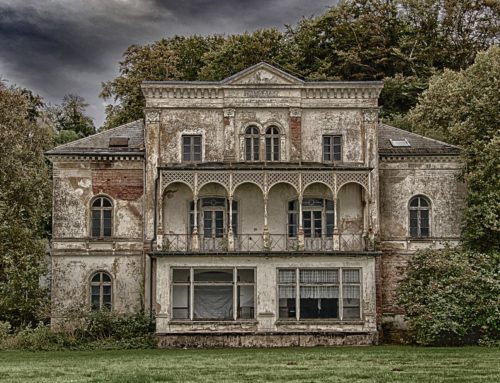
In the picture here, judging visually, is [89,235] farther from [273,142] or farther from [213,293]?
[273,142]

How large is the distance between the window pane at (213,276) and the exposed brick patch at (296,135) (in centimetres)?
563

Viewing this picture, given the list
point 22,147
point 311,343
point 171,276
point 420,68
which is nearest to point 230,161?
point 171,276

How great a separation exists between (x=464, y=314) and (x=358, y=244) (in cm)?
527

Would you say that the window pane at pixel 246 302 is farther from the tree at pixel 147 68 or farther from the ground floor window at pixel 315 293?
the tree at pixel 147 68

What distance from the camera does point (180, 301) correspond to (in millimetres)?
34438

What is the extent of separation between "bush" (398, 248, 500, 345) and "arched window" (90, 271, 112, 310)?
38.9ft

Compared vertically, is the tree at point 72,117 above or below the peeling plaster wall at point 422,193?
above

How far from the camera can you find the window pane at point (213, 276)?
112 feet

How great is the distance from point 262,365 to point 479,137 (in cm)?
1744

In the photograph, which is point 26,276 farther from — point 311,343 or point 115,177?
point 311,343

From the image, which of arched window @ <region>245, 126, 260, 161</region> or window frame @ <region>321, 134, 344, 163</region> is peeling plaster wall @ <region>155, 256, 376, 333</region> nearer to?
window frame @ <region>321, 134, 344, 163</region>

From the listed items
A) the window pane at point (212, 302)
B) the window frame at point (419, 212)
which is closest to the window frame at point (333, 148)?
the window frame at point (419, 212)

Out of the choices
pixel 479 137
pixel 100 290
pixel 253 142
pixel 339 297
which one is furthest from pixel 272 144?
pixel 100 290

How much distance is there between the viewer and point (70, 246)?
117 feet
